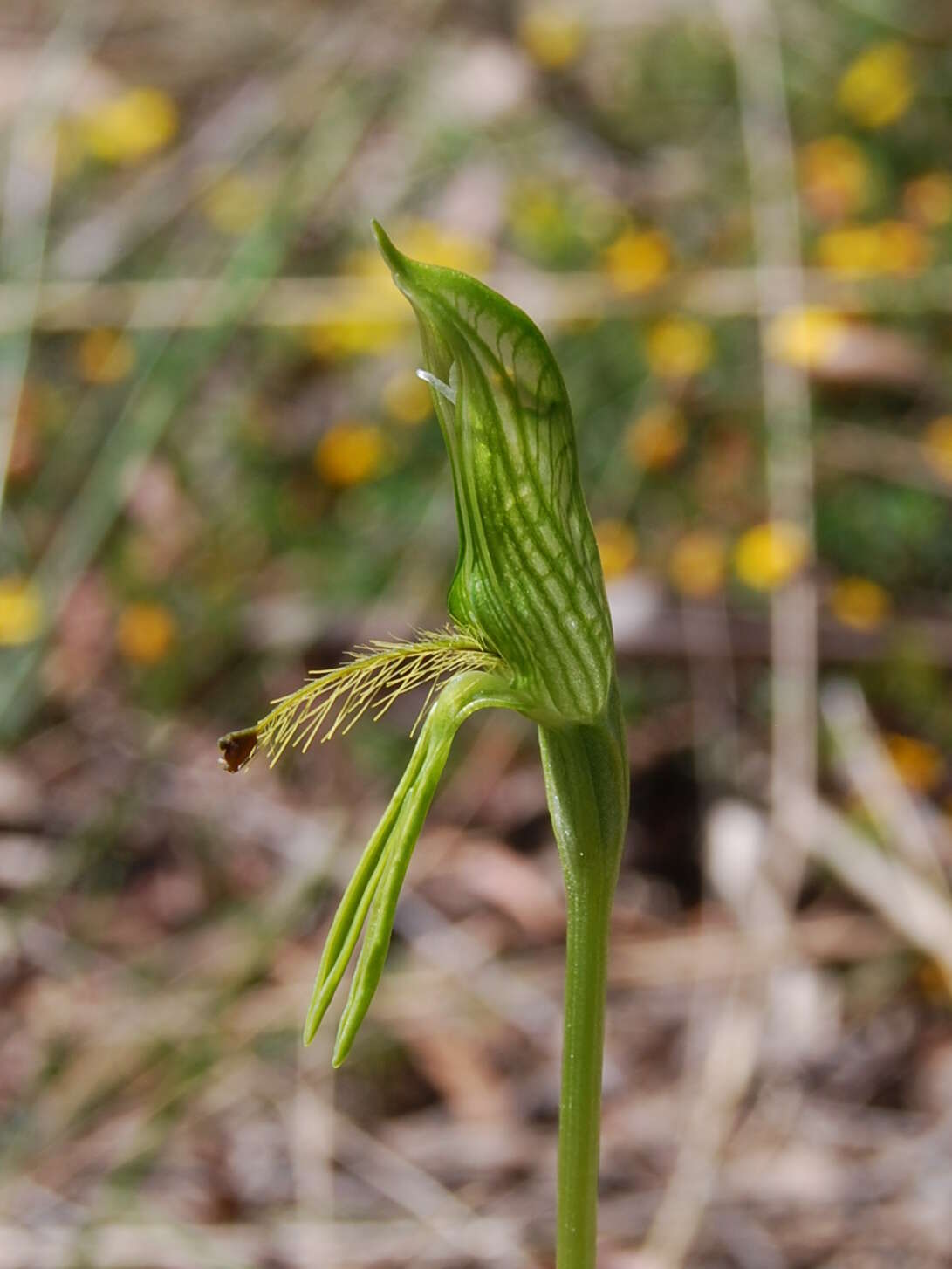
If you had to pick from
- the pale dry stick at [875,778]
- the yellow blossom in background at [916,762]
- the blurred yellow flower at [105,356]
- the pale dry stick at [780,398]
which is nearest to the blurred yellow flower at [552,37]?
the pale dry stick at [780,398]

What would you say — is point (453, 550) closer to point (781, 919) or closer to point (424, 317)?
point (781, 919)

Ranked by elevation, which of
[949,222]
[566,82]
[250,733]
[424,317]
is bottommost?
[250,733]

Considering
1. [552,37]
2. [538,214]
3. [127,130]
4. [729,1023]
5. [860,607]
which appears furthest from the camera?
[552,37]

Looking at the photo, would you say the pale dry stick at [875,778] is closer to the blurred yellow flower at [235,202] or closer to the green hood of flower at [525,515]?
the green hood of flower at [525,515]

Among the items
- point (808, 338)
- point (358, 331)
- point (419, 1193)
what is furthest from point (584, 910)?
point (358, 331)

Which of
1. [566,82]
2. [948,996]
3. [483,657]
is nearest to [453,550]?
[948,996]

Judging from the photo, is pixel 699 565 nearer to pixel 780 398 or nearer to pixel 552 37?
pixel 780 398

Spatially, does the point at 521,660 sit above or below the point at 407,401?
below

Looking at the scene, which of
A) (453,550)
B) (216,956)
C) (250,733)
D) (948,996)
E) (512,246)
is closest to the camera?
(250,733)
